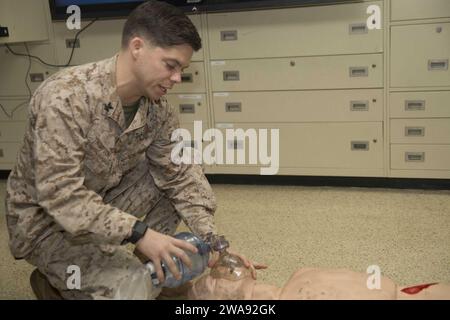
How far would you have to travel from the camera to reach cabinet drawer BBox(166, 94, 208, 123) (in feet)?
10.1

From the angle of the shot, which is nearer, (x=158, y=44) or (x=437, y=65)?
(x=158, y=44)

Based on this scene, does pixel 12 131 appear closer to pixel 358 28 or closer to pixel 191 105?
pixel 191 105

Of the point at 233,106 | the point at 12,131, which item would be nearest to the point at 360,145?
the point at 233,106

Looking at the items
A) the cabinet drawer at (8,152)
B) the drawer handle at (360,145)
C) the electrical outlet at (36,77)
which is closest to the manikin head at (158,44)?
the drawer handle at (360,145)

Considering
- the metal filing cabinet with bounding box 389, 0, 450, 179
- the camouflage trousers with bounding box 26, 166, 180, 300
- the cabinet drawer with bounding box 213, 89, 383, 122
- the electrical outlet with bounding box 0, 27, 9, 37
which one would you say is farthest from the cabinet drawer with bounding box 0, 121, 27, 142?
the metal filing cabinet with bounding box 389, 0, 450, 179

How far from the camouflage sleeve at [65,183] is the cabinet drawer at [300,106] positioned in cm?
173

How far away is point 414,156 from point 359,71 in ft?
1.83

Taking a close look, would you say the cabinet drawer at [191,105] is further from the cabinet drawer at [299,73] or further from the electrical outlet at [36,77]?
the electrical outlet at [36,77]

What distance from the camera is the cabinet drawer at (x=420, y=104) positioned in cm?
269

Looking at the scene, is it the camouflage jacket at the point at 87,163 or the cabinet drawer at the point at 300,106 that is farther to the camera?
the cabinet drawer at the point at 300,106

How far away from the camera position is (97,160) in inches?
59.6

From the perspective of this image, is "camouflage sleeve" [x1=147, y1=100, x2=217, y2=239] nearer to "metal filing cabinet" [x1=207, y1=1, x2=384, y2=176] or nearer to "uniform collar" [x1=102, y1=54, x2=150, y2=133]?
"uniform collar" [x1=102, y1=54, x2=150, y2=133]

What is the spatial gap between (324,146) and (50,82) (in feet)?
6.08
